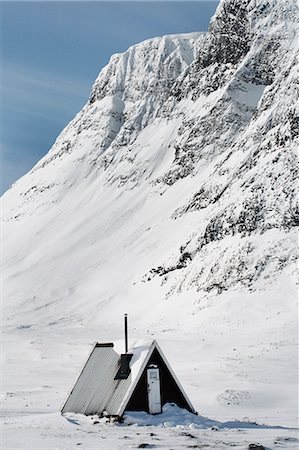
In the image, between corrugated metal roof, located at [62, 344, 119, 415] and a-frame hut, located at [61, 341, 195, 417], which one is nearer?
a-frame hut, located at [61, 341, 195, 417]

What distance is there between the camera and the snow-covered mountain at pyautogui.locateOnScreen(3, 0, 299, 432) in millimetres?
42312

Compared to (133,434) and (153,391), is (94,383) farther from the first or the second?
(133,434)

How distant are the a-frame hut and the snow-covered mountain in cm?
240

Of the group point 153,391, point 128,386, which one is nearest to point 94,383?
point 128,386

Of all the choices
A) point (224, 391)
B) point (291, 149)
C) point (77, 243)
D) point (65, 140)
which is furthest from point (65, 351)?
point (65, 140)

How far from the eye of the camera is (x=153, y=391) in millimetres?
20547

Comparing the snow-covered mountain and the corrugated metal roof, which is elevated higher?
the snow-covered mountain

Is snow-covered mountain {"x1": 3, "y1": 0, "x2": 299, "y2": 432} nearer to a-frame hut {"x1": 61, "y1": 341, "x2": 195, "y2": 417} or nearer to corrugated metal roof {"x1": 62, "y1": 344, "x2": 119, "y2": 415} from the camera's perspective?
corrugated metal roof {"x1": 62, "y1": 344, "x2": 119, "y2": 415}

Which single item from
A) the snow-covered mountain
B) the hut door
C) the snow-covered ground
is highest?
the snow-covered mountain

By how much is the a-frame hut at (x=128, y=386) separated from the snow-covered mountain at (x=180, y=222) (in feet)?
7.86

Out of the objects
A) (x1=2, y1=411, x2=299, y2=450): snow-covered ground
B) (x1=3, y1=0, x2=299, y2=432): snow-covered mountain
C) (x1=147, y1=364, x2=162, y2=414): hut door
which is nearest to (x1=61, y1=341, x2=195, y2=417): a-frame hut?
(x1=147, y1=364, x2=162, y2=414): hut door

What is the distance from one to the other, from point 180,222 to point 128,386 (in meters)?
77.9

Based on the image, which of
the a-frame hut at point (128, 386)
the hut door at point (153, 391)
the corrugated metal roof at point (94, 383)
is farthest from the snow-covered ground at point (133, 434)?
the corrugated metal roof at point (94, 383)

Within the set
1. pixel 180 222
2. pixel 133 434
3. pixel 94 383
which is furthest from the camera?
pixel 180 222
